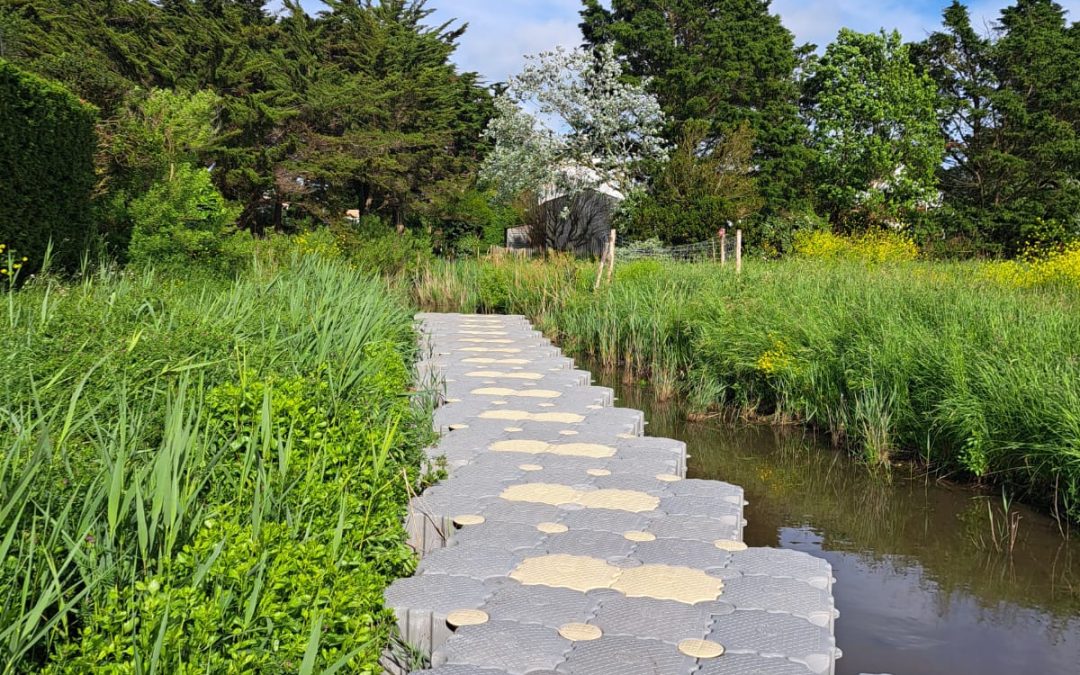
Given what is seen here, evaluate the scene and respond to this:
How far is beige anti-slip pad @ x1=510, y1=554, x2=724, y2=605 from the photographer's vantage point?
2.63 m

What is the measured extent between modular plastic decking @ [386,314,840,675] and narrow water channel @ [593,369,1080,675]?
80 cm

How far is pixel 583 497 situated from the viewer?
3.58 m

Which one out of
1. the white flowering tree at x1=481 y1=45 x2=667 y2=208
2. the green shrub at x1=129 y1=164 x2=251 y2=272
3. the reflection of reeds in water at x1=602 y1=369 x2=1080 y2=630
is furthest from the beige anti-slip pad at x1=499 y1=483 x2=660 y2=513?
the white flowering tree at x1=481 y1=45 x2=667 y2=208

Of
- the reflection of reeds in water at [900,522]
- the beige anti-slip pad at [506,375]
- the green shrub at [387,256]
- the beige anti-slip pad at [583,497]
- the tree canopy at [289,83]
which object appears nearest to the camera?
the beige anti-slip pad at [583,497]

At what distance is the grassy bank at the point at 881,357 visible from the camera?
5.30m

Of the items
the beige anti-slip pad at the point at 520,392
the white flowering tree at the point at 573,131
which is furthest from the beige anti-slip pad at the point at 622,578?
the white flowering tree at the point at 573,131

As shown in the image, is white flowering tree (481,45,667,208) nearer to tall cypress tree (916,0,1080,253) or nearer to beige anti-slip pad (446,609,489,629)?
tall cypress tree (916,0,1080,253)

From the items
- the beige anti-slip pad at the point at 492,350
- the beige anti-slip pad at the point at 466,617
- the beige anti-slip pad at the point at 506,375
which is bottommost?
the beige anti-slip pad at the point at 466,617

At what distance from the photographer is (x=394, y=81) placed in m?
24.5

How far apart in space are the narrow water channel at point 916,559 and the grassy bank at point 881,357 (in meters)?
0.32

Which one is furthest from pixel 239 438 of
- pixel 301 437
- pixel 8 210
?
pixel 8 210

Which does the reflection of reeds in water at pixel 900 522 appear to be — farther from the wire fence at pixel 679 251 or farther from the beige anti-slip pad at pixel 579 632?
the wire fence at pixel 679 251

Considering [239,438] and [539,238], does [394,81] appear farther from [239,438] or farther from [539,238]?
[239,438]

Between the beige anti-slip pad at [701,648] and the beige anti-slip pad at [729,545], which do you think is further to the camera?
the beige anti-slip pad at [729,545]
